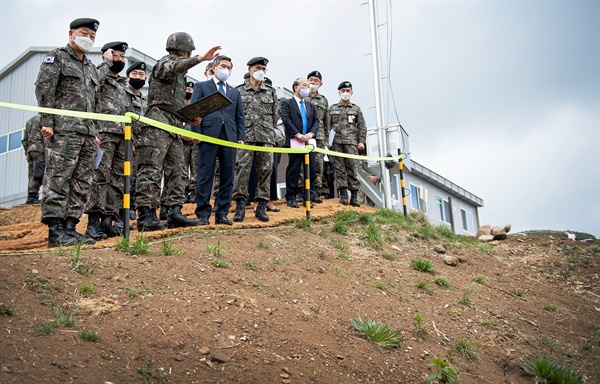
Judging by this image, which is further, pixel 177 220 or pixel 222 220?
pixel 222 220

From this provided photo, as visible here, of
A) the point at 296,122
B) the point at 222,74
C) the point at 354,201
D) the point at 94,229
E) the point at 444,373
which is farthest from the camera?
the point at 354,201

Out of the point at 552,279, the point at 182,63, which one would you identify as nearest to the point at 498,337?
the point at 552,279

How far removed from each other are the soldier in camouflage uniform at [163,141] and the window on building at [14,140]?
15.3 meters

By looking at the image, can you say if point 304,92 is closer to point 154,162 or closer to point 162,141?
point 162,141

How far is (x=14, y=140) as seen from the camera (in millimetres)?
20781

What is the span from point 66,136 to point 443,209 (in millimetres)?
19925

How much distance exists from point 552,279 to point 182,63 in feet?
21.0

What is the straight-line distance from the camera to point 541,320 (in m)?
7.24

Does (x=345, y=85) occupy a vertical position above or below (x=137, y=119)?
above

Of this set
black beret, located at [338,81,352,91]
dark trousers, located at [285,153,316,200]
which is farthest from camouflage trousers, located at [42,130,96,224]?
black beret, located at [338,81,352,91]

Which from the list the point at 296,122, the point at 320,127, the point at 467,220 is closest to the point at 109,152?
the point at 296,122

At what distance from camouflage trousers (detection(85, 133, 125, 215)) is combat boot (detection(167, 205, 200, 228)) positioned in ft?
2.41

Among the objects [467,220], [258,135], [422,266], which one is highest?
[258,135]

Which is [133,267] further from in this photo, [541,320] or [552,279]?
[552,279]
